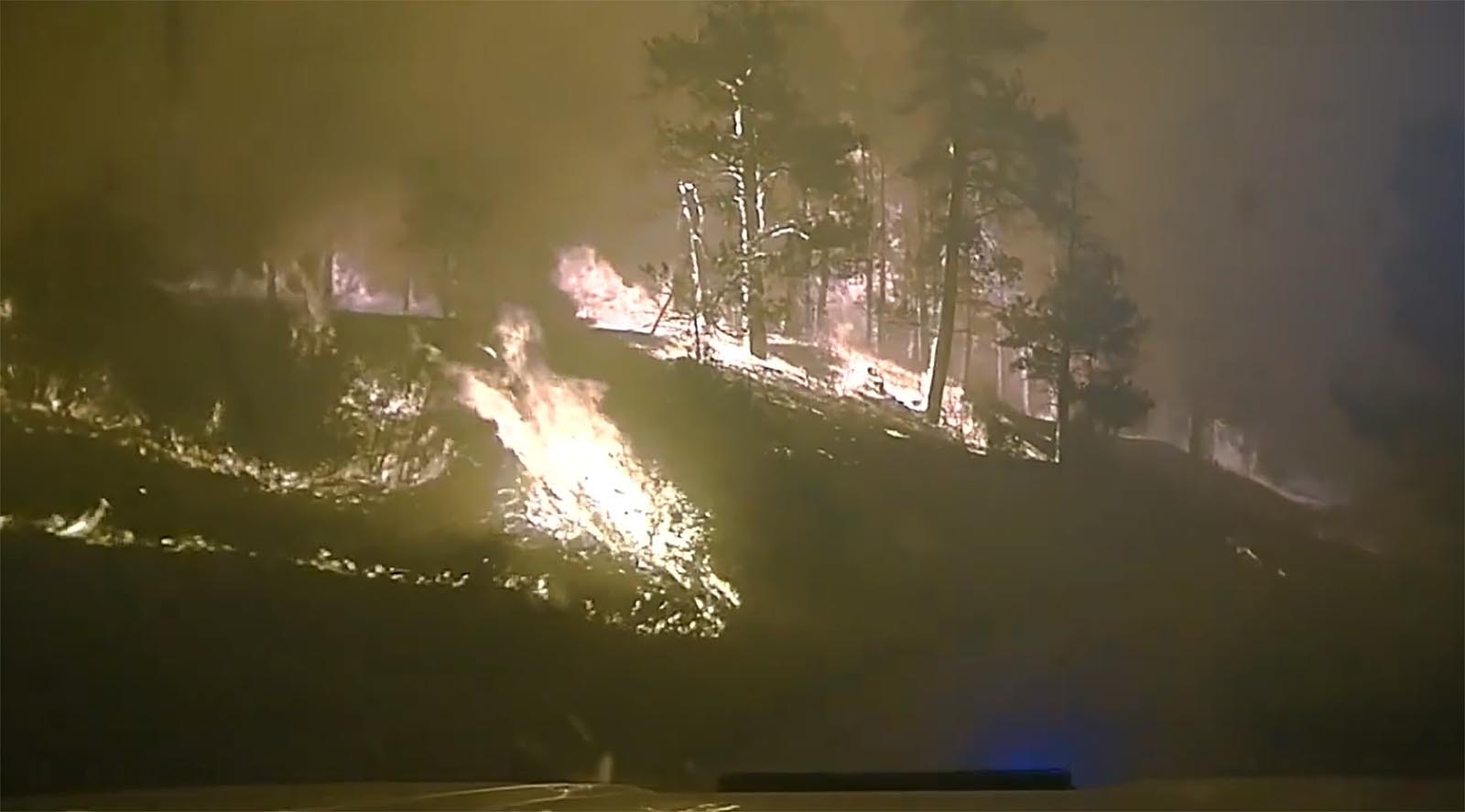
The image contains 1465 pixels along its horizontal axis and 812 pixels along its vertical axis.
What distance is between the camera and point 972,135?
5.38 feet

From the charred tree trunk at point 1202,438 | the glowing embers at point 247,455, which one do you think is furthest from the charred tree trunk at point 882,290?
the glowing embers at point 247,455

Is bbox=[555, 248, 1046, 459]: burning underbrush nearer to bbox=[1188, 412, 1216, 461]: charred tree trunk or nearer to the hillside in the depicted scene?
the hillside


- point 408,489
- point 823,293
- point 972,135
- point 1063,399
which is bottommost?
point 408,489

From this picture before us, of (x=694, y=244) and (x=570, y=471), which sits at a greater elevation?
(x=694, y=244)

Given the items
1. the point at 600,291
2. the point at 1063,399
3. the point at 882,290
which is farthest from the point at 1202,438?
the point at 600,291

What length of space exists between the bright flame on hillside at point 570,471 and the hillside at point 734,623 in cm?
2

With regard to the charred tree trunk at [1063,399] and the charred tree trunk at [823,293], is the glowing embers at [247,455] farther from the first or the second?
the charred tree trunk at [1063,399]

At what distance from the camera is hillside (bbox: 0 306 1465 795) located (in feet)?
5.22

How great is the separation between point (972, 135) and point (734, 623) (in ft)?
2.04

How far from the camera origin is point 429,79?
5.44ft

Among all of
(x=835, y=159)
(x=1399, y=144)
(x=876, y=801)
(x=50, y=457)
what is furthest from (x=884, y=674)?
(x=50, y=457)

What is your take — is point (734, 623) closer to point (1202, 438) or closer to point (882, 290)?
point (882, 290)

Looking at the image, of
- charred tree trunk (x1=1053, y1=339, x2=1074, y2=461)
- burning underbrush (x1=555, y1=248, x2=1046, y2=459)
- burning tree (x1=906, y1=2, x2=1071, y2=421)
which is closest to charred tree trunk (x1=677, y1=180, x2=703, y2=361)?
burning underbrush (x1=555, y1=248, x2=1046, y2=459)

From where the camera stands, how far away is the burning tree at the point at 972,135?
1.63 meters
